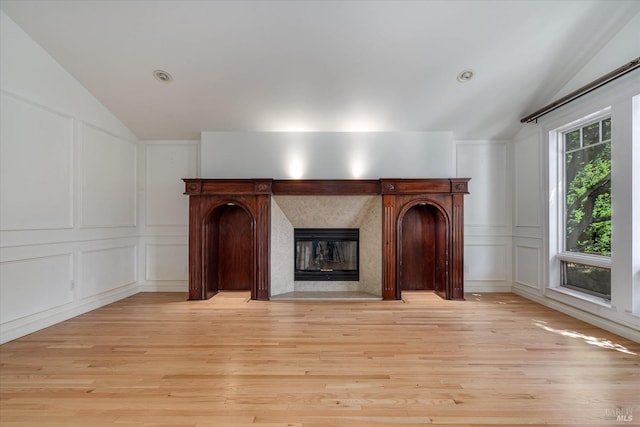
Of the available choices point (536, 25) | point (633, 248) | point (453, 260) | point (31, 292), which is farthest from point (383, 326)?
point (31, 292)

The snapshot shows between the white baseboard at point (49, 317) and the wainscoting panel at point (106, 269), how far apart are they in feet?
0.34

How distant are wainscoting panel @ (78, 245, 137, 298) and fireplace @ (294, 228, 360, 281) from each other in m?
2.59

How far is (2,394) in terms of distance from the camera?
2.00 metres

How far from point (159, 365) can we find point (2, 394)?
36.9 inches

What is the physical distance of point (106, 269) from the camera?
4.15 m

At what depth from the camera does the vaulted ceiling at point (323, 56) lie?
9.53 feet

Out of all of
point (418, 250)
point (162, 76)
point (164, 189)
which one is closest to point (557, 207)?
point (418, 250)

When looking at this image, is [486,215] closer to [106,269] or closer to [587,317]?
[587,317]

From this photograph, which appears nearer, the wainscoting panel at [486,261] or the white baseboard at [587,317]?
the white baseboard at [587,317]

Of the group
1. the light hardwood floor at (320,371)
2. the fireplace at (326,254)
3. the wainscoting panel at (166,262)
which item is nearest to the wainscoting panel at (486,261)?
the light hardwood floor at (320,371)

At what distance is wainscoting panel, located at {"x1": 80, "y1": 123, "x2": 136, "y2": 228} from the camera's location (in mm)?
3801

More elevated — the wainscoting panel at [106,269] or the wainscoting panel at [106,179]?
the wainscoting panel at [106,179]

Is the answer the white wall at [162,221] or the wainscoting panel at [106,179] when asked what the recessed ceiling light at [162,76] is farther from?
the white wall at [162,221]

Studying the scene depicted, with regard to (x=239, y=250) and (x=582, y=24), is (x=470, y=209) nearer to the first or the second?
(x=582, y=24)
